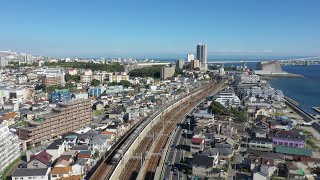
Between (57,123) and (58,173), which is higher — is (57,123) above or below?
above

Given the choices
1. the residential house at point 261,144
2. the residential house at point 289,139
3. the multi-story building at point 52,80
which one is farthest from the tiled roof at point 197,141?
the multi-story building at point 52,80

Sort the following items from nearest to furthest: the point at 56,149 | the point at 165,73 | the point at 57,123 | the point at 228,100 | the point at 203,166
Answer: the point at 203,166, the point at 56,149, the point at 57,123, the point at 228,100, the point at 165,73

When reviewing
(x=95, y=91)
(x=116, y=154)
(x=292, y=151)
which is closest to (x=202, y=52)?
(x=95, y=91)

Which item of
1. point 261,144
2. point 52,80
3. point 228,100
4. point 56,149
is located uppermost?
point 52,80

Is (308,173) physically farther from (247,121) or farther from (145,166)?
(247,121)

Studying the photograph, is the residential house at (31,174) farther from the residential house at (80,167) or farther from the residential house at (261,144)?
the residential house at (261,144)

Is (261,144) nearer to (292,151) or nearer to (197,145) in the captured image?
(292,151)

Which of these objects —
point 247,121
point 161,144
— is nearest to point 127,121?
point 161,144
